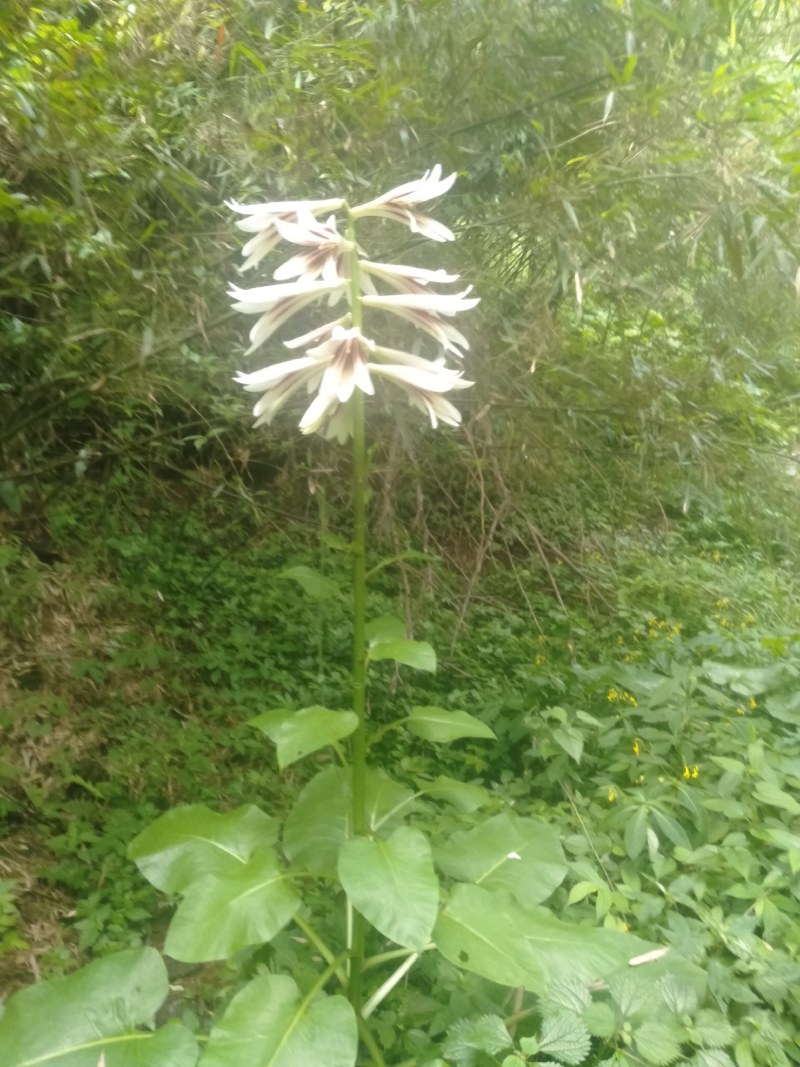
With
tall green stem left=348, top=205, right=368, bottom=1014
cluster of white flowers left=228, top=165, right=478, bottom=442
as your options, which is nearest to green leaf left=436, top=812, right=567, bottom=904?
tall green stem left=348, top=205, right=368, bottom=1014

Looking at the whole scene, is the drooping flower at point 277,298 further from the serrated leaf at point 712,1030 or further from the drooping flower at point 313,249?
the serrated leaf at point 712,1030

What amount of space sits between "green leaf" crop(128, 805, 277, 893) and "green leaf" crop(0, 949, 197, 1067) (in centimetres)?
13

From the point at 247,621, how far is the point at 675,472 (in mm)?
1772

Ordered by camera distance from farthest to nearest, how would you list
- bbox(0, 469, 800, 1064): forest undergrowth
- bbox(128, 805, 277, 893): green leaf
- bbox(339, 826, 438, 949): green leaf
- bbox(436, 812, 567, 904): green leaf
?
bbox(0, 469, 800, 1064): forest undergrowth, bbox(436, 812, 567, 904): green leaf, bbox(128, 805, 277, 893): green leaf, bbox(339, 826, 438, 949): green leaf

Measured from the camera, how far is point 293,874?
1194mm

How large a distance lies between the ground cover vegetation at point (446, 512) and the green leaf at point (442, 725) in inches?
0.5

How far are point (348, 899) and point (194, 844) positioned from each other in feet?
1.10

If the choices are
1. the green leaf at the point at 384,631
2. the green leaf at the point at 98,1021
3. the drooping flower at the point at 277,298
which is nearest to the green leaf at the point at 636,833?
the green leaf at the point at 384,631

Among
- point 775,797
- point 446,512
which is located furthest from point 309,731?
point 446,512

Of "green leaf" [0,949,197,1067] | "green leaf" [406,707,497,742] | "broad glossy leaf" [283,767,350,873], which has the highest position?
"green leaf" [406,707,497,742]

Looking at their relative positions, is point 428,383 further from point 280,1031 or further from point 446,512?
point 446,512

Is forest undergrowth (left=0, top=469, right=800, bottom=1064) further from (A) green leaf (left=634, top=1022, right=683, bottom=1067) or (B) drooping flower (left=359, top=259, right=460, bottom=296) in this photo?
(B) drooping flower (left=359, top=259, right=460, bottom=296)

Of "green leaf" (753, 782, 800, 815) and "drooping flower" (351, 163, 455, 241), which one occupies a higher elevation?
"drooping flower" (351, 163, 455, 241)

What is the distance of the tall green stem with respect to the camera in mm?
1105
